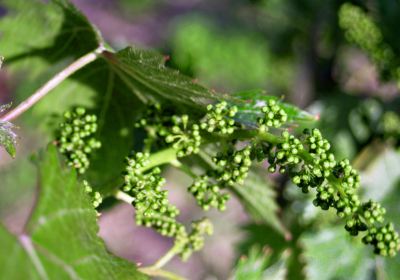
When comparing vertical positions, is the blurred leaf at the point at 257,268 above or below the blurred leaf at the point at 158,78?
below

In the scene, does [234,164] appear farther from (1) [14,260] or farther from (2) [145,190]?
(1) [14,260]

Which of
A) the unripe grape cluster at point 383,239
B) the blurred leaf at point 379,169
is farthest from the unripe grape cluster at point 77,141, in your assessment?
the blurred leaf at point 379,169

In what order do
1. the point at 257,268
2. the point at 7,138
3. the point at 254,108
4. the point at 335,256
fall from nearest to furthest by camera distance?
the point at 7,138 < the point at 254,108 < the point at 257,268 < the point at 335,256

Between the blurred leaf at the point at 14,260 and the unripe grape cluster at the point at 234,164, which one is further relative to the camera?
the unripe grape cluster at the point at 234,164

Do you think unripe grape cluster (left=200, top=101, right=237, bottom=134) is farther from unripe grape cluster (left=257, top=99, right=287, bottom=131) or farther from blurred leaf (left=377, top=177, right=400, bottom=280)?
blurred leaf (left=377, top=177, right=400, bottom=280)

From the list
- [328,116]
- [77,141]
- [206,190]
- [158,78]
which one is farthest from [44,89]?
[328,116]

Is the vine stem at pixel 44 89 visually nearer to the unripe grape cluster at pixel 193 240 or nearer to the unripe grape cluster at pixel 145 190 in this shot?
the unripe grape cluster at pixel 145 190

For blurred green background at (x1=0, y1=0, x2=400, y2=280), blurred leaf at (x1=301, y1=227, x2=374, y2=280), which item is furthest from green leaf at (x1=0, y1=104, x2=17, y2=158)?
blurred leaf at (x1=301, y1=227, x2=374, y2=280)
